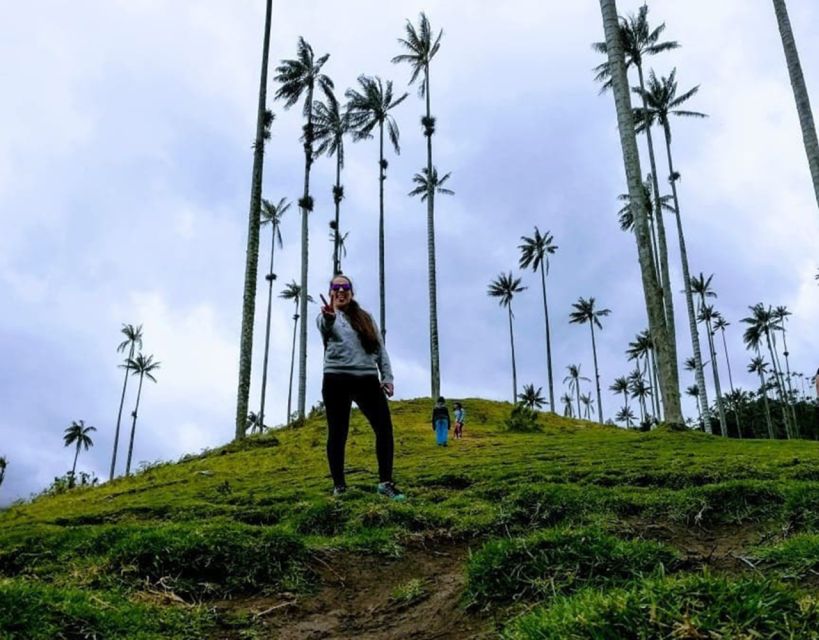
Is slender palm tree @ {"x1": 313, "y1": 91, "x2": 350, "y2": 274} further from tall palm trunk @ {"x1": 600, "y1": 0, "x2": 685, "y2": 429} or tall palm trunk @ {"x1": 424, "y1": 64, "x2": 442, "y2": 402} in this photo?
tall palm trunk @ {"x1": 600, "y1": 0, "x2": 685, "y2": 429}

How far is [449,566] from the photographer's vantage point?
4039 mm

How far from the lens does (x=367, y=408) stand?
19.8ft

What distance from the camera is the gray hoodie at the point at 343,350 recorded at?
6.03 metres

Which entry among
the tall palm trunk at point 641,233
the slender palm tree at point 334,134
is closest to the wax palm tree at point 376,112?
the slender palm tree at point 334,134

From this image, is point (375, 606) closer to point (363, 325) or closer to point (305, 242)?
point (363, 325)

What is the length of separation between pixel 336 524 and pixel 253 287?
52.2 ft

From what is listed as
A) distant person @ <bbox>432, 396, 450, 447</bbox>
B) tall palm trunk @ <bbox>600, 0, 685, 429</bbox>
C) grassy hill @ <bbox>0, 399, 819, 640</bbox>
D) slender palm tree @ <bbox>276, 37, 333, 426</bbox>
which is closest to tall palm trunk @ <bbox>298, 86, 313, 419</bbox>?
slender palm tree @ <bbox>276, 37, 333, 426</bbox>

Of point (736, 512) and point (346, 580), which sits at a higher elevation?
point (736, 512)

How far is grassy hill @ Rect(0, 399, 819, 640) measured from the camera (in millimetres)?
2145

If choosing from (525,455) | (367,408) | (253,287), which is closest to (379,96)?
(253,287)

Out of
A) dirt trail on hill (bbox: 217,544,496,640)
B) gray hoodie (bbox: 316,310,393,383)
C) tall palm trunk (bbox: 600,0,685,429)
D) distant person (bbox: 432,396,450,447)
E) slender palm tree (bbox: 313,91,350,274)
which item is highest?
slender palm tree (bbox: 313,91,350,274)

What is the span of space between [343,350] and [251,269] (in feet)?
48.8

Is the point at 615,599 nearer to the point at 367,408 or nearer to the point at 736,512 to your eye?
the point at 736,512

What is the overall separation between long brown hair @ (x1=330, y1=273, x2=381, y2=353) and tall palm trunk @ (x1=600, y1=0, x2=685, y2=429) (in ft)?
30.9
